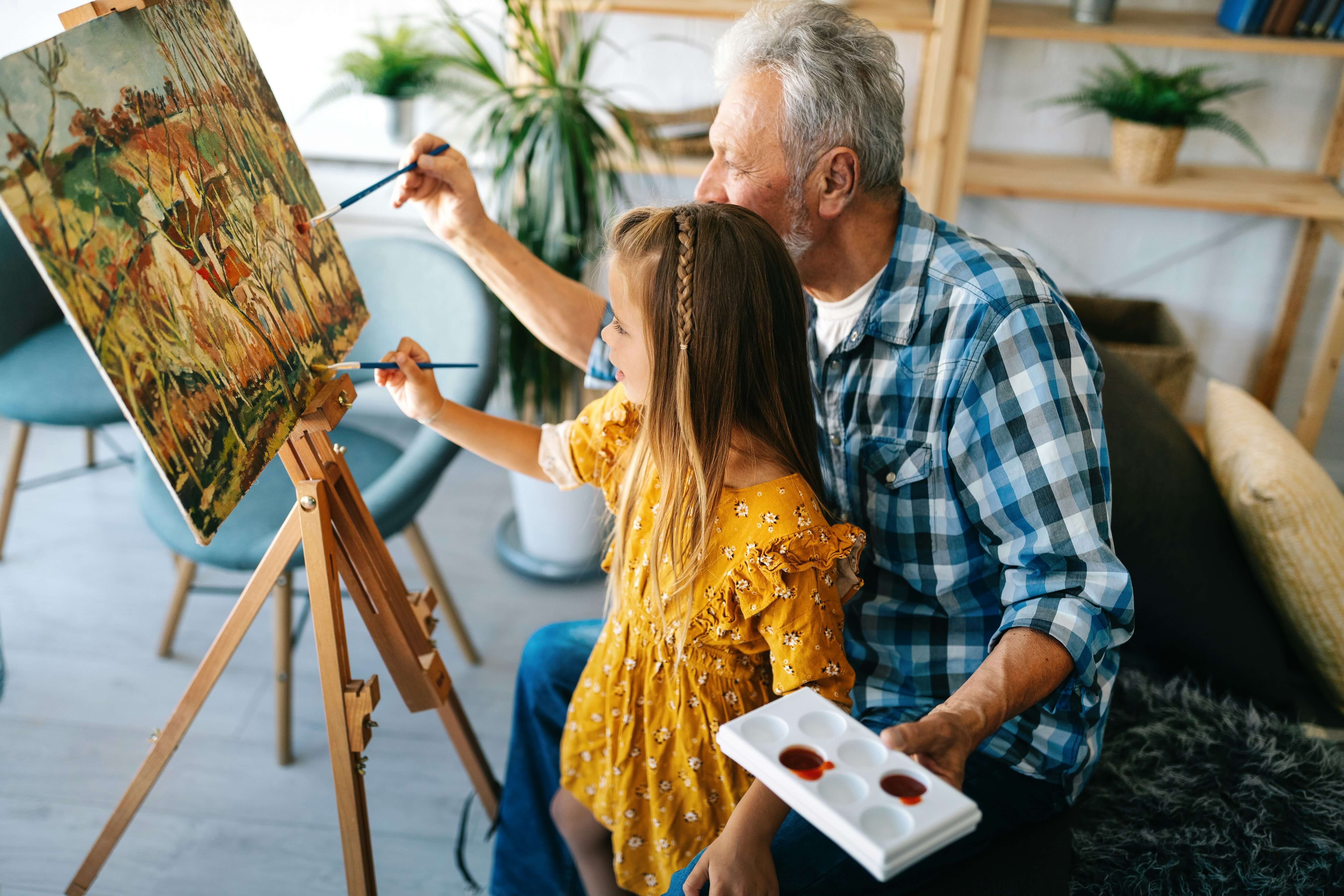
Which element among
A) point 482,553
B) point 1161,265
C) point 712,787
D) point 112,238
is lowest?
point 482,553

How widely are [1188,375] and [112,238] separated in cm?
221

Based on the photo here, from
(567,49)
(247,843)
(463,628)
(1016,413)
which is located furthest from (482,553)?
(1016,413)

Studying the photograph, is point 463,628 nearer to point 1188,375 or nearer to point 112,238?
point 112,238

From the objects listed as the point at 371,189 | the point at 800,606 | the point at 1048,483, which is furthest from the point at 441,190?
the point at 1048,483

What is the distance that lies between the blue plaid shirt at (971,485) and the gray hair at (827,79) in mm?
96

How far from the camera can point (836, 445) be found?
1254mm

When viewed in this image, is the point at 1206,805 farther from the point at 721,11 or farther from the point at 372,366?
the point at 721,11

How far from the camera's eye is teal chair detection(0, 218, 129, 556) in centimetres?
194

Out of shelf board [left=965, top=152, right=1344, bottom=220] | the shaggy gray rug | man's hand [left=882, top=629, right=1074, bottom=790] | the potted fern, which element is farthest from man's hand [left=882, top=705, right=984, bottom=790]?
shelf board [left=965, top=152, right=1344, bottom=220]

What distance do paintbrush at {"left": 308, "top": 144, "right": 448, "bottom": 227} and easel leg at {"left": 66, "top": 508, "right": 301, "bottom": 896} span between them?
14.5 inches

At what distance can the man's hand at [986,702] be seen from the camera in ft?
2.73

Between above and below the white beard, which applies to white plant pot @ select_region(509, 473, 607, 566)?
below

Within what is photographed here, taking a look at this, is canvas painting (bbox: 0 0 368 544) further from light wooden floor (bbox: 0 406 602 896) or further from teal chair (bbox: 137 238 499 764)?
light wooden floor (bbox: 0 406 602 896)

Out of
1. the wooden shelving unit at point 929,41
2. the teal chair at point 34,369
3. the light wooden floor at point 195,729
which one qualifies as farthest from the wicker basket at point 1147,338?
the teal chair at point 34,369
